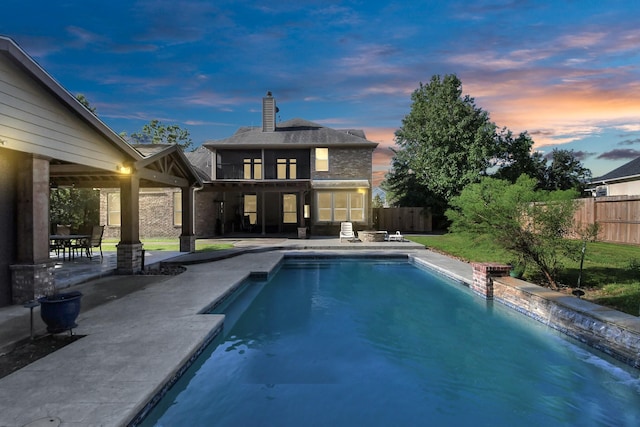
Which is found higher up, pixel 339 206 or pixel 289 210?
pixel 339 206

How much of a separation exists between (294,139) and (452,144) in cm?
1133

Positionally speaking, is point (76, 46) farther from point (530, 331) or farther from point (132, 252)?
point (530, 331)

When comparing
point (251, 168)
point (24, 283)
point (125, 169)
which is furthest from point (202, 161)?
point (24, 283)

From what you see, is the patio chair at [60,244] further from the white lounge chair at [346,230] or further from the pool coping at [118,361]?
the white lounge chair at [346,230]

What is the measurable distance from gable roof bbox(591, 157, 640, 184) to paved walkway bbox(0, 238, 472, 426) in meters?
18.2

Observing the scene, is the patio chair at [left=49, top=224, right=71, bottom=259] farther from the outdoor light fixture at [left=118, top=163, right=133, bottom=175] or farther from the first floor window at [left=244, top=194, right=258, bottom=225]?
the first floor window at [left=244, top=194, right=258, bottom=225]

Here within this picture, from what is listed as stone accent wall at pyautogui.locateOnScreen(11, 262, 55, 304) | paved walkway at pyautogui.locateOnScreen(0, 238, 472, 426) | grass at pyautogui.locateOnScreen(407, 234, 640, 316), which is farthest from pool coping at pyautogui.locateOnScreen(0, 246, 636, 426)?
stone accent wall at pyautogui.locateOnScreen(11, 262, 55, 304)

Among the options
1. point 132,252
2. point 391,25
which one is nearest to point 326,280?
point 132,252

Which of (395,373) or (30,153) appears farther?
(30,153)

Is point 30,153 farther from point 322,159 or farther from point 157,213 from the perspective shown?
point 322,159

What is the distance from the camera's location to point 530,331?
6102 millimetres

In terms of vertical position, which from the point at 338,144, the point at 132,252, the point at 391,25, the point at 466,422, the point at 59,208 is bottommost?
the point at 466,422

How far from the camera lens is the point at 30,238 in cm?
640

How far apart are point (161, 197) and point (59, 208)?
6.97m
